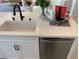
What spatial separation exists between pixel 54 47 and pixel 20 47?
37cm

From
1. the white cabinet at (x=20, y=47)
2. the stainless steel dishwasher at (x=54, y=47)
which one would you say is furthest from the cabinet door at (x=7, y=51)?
the stainless steel dishwasher at (x=54, y=47)

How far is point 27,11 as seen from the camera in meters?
2.19

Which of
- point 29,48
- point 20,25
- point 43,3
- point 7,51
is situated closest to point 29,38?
point 29,48

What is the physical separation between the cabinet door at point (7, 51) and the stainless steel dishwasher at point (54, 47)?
11.8 inches

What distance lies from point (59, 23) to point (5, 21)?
0.70 m

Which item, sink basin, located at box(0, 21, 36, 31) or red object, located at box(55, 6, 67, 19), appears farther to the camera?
sink basin, located at box(0, 21, 36, 31)

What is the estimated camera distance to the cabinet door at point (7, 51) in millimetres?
1376

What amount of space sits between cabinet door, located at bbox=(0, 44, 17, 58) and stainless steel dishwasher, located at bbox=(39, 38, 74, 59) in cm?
30

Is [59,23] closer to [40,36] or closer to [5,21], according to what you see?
[40,36]

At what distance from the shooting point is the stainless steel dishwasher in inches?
53.3

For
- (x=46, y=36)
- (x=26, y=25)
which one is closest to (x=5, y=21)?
(x=26, y=25)

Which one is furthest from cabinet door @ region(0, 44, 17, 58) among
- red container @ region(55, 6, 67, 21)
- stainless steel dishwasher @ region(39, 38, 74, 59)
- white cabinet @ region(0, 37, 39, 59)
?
red container @ region(55, 6, 67, 21)

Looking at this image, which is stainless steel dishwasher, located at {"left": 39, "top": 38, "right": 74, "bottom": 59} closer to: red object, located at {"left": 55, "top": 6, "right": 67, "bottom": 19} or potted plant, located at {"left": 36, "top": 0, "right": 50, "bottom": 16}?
red object, located at {"left": 55, "top": 6, "right": 67, "bottom": 19}

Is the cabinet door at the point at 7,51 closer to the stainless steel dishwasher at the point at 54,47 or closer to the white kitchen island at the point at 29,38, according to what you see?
the white kitchen island at the point at 29,38
